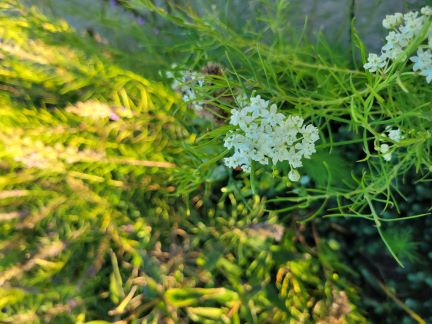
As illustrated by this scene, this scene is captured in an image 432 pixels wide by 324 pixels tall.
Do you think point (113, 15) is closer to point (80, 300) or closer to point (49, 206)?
point (49, 206)

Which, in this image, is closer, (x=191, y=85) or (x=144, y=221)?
(x=191, y=85)

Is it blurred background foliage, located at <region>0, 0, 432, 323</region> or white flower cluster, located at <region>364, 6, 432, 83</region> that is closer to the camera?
white flower cluster, located at <region>364, 6, 432, 83</region>

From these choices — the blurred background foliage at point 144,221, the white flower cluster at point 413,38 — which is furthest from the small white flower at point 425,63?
the blurred background foliage at point 144,221

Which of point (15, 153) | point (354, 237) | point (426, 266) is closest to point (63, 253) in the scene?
point (15, 153)

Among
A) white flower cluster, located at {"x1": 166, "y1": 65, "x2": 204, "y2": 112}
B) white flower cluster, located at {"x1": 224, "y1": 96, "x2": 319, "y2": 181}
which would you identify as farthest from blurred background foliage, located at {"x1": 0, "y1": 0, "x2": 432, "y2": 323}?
white flower cluster, located at {"x1": 224, "y1": 96, "x2": 319, "y2": 181}

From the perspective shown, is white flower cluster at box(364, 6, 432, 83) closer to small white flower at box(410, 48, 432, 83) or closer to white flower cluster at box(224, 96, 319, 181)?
small white flower at box(410, 48, 432, 83)

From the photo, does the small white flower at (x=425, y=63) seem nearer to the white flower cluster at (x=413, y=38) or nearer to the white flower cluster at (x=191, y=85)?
the white flower cluster at (x=413, y=38)

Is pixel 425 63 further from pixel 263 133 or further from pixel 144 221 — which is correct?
pixel 144 221

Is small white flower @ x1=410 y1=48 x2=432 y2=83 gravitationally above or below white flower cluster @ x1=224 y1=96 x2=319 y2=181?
above

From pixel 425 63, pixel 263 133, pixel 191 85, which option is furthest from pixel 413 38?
pixel 191 85

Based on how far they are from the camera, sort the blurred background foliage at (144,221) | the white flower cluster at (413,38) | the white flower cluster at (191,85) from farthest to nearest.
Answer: the blurred background foliage at (144,221), the white flower cluster at (191,85), the white flower cluster at (413,38)
